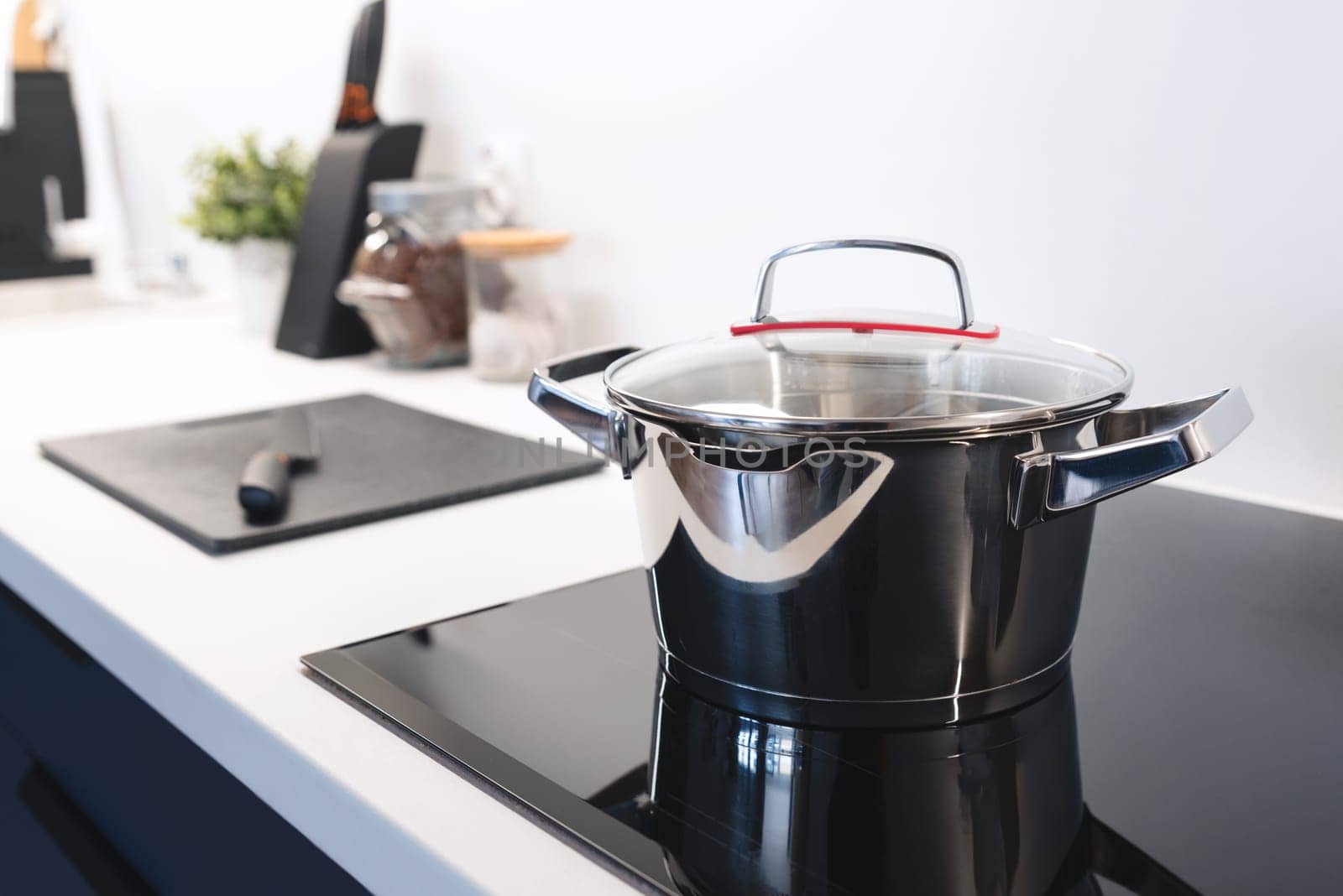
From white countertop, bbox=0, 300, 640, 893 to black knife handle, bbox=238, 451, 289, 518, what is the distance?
44mm

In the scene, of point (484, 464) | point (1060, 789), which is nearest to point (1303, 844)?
point (1060, 789)

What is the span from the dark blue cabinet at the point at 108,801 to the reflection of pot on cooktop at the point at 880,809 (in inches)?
6.4

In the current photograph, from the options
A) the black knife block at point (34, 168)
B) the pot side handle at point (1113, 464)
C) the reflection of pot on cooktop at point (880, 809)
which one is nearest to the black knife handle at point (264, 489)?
the reflection of pot on cooktop at point (880, 809)

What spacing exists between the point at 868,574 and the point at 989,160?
21.3 inches

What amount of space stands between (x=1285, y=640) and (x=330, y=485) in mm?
627

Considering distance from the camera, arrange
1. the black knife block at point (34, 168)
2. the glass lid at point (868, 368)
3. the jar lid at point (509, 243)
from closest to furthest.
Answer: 1. the glass lid at point (868, 368)
2. the jar lid at point (509, 243)
3. the black knife block at point (34, 168)

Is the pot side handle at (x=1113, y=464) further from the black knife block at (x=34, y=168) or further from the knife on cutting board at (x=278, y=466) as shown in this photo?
the black knife block at (x=34, y=168)

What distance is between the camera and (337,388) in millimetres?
1259

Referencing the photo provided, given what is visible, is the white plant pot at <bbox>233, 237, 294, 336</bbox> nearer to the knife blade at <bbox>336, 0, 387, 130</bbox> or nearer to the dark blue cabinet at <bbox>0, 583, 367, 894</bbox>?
the knife blade at <bbox>336, 0, 387, 130</bbox>

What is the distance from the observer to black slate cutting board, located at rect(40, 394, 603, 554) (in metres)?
0.80

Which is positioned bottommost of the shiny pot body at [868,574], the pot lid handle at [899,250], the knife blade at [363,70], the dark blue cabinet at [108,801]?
the dark blue cabinet at [108,801]

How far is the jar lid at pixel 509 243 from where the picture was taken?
1196mm

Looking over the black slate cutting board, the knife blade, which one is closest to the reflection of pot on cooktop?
the black slate cutting board

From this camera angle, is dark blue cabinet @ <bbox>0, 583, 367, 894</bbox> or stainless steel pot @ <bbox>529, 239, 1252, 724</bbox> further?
dark blue cabinet @ <bbox>0, 583, 367, 894</bbox>
